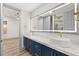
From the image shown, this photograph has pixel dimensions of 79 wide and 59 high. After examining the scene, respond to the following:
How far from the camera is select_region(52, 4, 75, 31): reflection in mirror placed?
2108 millimetres

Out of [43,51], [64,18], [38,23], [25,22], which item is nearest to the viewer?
[43,51]

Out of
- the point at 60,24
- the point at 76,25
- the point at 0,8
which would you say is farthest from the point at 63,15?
the point at 0,8

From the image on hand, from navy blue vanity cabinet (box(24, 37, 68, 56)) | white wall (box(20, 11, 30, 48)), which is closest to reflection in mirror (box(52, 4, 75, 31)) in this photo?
navy blue vanity cabinet (box(24, 37, 68, 56))

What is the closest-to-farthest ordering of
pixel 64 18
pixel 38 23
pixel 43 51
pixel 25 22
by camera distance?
pixel 43 51
pixel 64 18
pixel 38 23
pixel 25 22

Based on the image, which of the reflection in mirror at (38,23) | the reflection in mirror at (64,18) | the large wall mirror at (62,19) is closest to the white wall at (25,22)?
the reflection in mirror at (38,23)

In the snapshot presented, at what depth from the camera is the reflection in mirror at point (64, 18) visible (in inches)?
83.0

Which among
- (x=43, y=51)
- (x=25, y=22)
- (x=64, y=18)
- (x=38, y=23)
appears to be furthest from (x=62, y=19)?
(x=25, y=22)

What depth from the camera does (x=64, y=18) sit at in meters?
2.33

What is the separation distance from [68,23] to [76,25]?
28cm

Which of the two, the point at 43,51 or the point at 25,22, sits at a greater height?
the point at 25,22

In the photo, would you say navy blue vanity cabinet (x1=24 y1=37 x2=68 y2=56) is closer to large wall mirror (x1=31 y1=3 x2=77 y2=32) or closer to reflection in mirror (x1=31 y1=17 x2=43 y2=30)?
large wall mirror (x1=31 y1=3 x2=77 y2=32)

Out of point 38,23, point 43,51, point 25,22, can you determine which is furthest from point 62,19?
point 25,22

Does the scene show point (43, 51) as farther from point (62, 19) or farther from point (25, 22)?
point (25, 22)

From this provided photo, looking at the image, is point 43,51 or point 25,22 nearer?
point 43,51
